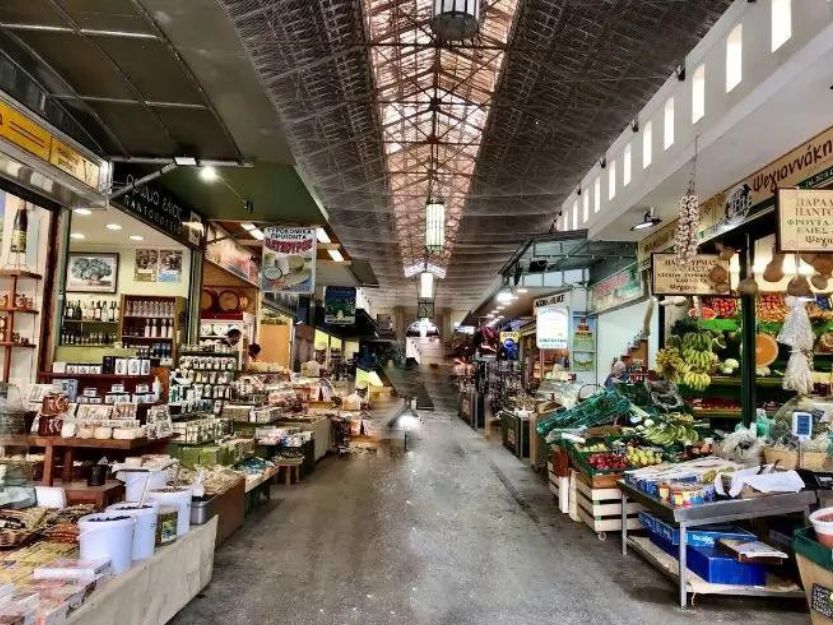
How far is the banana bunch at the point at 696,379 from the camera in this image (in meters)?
7.89

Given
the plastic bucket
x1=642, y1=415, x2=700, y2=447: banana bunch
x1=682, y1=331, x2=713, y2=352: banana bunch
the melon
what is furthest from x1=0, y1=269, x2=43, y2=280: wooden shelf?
the melon

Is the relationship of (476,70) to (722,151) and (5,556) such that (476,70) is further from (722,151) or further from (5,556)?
(5,556)

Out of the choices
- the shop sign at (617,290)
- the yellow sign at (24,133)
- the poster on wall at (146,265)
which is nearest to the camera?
the yellow sign at (24,133)

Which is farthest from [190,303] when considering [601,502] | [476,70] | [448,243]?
[448,243]

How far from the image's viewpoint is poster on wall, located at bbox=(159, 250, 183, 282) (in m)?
10.0

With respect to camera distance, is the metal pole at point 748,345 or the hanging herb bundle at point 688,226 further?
the metal pole at point 748,345

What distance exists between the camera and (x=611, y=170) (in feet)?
32.6

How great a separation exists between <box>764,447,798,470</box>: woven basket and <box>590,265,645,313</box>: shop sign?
242 inches

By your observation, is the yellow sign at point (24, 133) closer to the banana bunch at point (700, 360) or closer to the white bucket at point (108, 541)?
the white bucket at point (108, 541)

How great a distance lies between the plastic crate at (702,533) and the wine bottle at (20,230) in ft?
22.1

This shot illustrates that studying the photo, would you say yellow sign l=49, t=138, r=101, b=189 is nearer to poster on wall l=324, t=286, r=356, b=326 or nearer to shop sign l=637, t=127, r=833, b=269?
shop sign l=637, t=127, r=833, b=269

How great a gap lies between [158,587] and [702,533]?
3.96m

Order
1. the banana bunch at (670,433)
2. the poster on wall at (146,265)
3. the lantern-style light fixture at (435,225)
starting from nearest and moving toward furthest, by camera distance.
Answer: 1. the banana bunch at (670,433)
2. the poster on wall at (146,265)
3. the lantern-style light fixture at (435,225)

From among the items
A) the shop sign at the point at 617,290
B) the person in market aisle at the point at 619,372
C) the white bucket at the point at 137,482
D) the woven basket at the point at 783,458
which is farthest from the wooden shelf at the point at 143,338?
the woven basket at the point at 783,458
